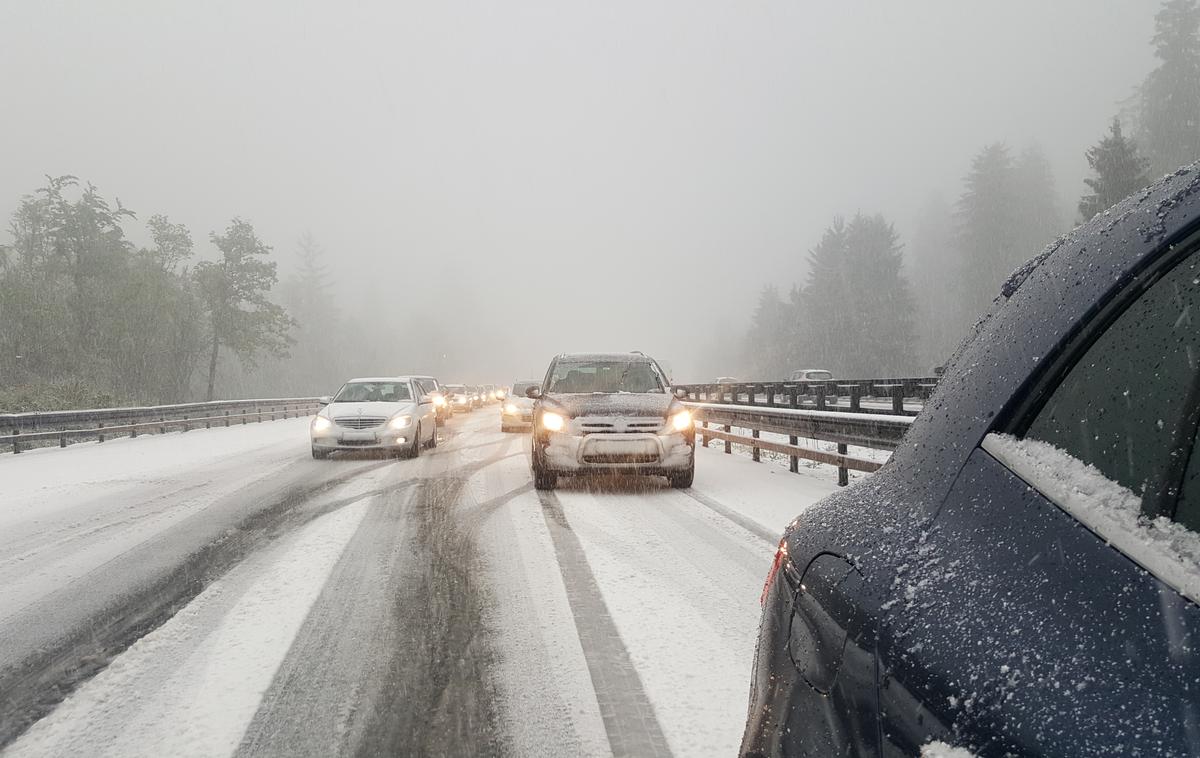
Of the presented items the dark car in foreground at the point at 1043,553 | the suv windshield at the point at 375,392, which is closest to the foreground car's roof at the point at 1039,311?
the dark car in foreground at the point at 1043,553

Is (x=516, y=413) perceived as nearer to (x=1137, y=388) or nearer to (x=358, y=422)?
(x=358, y=422)

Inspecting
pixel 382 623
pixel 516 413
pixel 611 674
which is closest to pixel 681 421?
pixel 382 623

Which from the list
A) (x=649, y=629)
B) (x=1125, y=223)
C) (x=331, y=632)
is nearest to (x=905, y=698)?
(x=1125, y=223)

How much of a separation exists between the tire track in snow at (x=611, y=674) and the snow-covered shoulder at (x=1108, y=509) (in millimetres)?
1910

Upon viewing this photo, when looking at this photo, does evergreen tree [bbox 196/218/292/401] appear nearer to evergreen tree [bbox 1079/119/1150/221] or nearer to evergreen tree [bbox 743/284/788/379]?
evergreen tree [bbox 743/284/788/379]

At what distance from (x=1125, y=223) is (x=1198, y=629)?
2.51 feet

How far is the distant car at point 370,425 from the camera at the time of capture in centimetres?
1336

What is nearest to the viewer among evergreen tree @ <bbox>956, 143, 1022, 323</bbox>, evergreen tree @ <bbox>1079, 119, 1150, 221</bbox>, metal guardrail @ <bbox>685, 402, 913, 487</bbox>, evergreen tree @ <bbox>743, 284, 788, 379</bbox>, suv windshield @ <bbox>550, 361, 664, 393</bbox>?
metal guardrail @ <bbox>685, 402, 913, 487</bbox>

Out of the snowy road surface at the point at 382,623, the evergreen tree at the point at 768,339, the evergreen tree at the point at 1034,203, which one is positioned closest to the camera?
the snowy road surface at the point at 382,623

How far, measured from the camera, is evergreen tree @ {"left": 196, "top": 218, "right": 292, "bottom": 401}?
55938mm

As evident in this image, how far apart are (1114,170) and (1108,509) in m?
40.3

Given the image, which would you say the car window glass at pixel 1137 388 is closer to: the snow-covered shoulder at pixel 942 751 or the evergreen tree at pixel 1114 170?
the snow-covered shoulder at pixel 942 751

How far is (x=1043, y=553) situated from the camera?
3.57ft

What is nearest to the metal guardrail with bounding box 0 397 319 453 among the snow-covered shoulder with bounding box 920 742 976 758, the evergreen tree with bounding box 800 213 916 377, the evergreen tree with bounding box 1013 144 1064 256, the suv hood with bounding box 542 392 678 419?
the suv hood with bounding box 542 392 678 419
